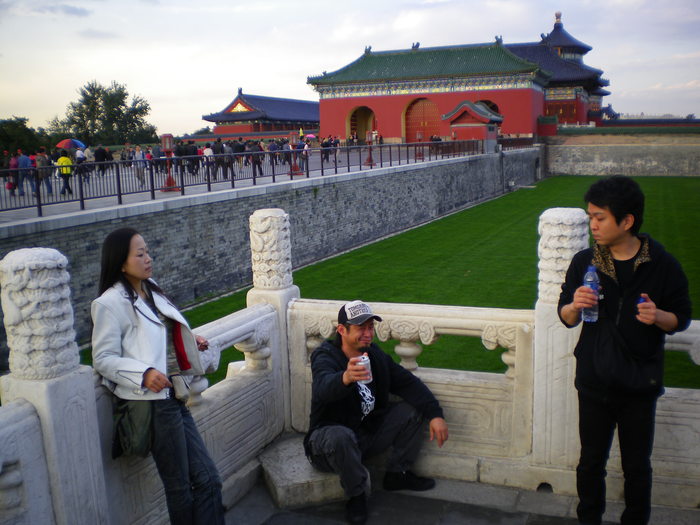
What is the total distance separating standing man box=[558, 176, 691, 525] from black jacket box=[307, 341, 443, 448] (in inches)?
37.6

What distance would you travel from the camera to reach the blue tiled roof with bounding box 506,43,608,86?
137ft

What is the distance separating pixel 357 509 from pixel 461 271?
923 centimetres

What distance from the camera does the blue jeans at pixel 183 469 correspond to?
108 inches

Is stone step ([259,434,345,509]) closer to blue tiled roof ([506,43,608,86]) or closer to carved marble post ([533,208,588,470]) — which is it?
carved marble post ([533,208,588,470])

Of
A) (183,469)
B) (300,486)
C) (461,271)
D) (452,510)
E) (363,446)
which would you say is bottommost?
(461,271)

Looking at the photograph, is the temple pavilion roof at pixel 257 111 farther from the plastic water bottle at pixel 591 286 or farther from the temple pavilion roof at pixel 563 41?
the plastic water bottle at pixel 591 286

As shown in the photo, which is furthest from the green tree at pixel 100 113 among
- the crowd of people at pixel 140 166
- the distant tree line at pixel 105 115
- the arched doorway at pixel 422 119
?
the crowd of people at pixel 140 166

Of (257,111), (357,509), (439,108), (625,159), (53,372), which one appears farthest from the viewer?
(257,111)

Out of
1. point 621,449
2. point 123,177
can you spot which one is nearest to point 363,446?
point 621,449

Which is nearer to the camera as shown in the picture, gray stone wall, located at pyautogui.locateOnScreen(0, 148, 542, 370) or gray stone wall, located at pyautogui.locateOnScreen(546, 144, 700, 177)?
gray stone wall, located at pyautogui.locateOnScreen(0, 148, 542, 370)

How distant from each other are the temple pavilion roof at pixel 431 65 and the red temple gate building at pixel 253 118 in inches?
139

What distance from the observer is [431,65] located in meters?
38.5

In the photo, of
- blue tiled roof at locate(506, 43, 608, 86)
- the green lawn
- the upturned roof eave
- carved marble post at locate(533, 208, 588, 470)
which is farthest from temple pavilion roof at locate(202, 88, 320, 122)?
carved marble post at locate(533, 208, 588, 470)

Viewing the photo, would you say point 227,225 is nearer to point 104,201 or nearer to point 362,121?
point 104,201
